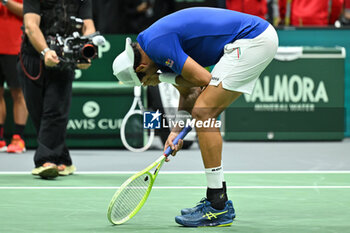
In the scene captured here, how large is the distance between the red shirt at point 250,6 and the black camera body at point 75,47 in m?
4.39

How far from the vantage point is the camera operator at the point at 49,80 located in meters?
8.34

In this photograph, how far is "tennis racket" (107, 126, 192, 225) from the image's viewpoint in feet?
18.9

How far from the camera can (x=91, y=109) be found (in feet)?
36.1

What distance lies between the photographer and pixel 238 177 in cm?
848

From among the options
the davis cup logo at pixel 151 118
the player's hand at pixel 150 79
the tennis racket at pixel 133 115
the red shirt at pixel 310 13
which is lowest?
the tennis racket at pixel 133 115

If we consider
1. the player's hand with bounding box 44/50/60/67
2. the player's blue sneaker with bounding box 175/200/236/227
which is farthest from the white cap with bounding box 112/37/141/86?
the player's hand with bounding box 44/50/60/67

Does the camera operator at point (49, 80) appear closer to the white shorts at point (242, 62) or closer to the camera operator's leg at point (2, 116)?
the camera operator's leg at point (2, 116)

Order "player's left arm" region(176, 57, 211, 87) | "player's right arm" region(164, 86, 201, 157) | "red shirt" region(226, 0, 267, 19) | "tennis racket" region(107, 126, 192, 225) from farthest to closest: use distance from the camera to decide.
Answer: "red shirt" region(226, 0, 267, 19) < "player's right arm" region(164, 86, 201, 157) < "tennis racket" region(107, 126, 192, 225) < "player's left arm" region(176, 57, 211, 87)

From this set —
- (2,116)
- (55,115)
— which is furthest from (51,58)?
(2,116)

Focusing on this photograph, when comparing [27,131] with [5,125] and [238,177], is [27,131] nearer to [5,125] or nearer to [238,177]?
[5,125]

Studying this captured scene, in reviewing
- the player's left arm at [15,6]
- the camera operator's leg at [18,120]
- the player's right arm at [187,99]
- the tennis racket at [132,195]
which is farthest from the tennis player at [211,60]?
the camera operator's leg at [18,120]

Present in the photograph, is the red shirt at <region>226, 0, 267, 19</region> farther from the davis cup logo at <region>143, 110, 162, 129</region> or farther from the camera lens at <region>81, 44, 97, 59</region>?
the davis cup logo at <region>143, 110, 162, 129</region>

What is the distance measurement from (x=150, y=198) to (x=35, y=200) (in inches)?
39.1

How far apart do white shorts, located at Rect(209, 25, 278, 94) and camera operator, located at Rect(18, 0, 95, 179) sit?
2.71 metres
